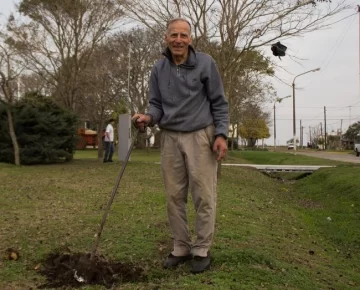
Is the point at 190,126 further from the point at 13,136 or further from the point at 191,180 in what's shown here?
the point at 13,136

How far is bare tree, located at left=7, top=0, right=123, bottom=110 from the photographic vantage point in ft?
69.3

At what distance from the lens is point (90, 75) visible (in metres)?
23.9

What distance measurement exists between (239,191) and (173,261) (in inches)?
272

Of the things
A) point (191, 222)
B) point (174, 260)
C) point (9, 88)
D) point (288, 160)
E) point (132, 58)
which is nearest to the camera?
point (174, 260)

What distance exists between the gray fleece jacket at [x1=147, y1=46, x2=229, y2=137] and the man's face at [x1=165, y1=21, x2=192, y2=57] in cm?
8

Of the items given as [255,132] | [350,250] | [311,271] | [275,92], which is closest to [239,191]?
[350,250]

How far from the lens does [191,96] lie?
12.9 feet

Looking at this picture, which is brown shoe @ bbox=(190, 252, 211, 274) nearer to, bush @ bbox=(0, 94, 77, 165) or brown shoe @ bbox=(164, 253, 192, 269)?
brown shoe @ bbox=(164, 253, 192, 269)

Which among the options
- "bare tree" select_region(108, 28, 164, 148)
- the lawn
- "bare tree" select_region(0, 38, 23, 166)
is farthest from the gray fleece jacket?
"bare tree" select_region(108, 28, 164, 148)

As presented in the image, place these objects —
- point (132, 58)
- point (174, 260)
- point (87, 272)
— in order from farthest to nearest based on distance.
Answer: point (132, 58)
point (174, 260)
point (87, 272)

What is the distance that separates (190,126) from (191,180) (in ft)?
1.43

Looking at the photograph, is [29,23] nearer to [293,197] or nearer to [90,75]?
[90,75]

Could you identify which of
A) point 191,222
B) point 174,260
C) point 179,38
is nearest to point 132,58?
point 191,222

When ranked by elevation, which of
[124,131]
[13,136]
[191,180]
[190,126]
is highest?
[124,131]
